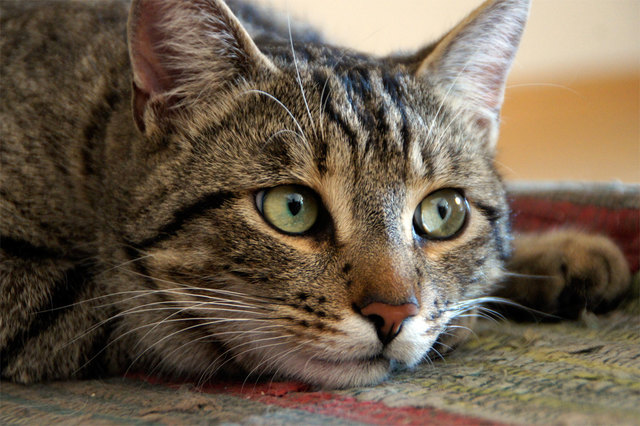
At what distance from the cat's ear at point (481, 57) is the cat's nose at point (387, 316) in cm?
60

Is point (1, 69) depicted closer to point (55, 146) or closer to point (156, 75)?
point (55, 146)

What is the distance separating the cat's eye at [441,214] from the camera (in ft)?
3.71

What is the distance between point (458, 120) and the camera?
1.30 meters

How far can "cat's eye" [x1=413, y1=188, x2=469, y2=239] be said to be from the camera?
3.71 feet

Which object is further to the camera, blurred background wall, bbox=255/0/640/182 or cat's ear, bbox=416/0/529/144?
blurred background wall, bbox=255/0/640/182

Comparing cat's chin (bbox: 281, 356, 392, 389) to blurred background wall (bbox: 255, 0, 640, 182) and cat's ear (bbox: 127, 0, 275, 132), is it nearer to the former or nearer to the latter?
cat's ear (bbox: 127, 0, 275, 132)

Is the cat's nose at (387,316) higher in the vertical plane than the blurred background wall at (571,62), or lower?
lower

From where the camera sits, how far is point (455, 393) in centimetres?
90

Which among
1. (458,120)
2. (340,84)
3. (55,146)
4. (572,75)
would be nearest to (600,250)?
(458,120)

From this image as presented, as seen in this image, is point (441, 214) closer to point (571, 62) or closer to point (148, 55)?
point (148, 55)

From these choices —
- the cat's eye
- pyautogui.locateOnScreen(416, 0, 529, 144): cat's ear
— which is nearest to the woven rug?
the cat's eye

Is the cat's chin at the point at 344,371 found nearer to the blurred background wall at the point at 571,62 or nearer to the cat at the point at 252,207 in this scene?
the cat at the point at 252,207

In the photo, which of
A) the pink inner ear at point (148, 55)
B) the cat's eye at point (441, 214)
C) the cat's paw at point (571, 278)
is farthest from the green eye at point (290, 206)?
the cat's paw at point (571, 278)

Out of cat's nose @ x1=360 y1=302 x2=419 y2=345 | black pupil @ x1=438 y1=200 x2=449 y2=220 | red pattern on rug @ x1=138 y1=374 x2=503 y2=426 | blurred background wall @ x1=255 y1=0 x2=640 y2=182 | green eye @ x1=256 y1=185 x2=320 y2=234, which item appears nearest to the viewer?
red pattern on rug @ x1=138 y1=374 x2=503 y2=426
